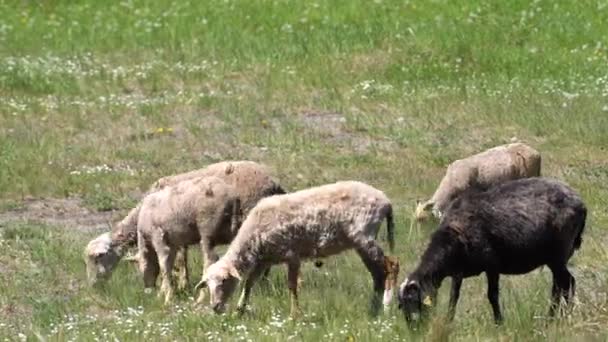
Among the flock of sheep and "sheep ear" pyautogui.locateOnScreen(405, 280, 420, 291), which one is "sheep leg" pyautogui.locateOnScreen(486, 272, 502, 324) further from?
"sheep ear" pyautogui.locateOnScreen(405, 280, 420, 291)

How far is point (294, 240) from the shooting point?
12656 millimetres

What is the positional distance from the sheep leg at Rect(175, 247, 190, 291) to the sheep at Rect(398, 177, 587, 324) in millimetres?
2590

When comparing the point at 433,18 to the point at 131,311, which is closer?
the point at 131,311

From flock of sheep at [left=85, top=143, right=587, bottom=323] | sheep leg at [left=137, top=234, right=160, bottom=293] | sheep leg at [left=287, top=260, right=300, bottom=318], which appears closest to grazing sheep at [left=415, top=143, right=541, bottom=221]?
flock of sheep at [left=85, top=143, right=587, bottom=323]

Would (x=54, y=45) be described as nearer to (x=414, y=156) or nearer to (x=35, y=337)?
(x=414, y=156)

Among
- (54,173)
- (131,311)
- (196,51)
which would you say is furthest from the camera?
(196,51)

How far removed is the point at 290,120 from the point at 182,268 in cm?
770

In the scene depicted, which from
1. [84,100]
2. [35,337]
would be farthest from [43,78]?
[35,337]

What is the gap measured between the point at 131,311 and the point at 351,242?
1.87 meters

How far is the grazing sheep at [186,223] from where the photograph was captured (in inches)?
536

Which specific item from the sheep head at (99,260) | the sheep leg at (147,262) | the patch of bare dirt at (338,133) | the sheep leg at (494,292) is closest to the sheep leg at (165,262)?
the sheep leg at (147,262)

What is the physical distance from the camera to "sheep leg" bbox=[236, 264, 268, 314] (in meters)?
12.3

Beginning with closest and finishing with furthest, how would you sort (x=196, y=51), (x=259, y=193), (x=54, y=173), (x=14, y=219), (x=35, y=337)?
(x=35, y=337) → (x=259, y=193) → (x=14, y=219) → (x=54, y=173) → (x=196, y=51)

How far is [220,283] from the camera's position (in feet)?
40.3
